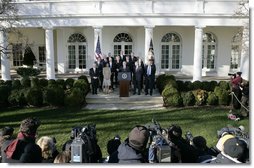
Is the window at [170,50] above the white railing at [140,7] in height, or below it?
below

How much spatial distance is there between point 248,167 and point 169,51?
2104cm

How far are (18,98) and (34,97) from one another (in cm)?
84

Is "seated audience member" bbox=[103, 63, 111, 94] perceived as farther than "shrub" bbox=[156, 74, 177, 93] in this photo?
No

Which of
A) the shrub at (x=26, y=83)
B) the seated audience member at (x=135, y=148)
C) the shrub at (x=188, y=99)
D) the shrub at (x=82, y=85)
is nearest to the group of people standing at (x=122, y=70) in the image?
the shrub at (x=82, y=85)

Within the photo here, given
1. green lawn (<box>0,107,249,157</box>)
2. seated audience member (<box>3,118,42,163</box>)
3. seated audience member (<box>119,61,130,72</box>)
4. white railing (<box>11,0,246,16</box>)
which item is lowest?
green lawn (<box>0,107,249,157</box>)

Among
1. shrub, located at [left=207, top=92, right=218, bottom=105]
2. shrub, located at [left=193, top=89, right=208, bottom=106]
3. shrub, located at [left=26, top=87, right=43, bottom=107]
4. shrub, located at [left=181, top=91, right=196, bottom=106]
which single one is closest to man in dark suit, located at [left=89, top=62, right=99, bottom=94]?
shrub, located at [left=26, top=87, right=43, bottom=107]

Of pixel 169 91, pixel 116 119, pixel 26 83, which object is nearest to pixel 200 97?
pixel 169 91

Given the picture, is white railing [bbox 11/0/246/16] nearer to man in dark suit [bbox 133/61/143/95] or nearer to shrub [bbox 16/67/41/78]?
shrub [bbox 16/67/41/78]

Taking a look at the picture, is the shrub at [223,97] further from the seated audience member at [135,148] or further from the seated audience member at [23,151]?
the seated audience member at [23,151]

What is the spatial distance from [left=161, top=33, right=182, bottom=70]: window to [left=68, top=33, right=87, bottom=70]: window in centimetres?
564

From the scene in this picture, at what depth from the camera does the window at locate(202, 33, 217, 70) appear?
24703 mm

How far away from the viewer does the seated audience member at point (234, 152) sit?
4.39 meters

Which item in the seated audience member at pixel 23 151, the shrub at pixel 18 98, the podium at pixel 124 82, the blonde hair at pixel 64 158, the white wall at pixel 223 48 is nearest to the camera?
the seated audience member at pixel 23 151

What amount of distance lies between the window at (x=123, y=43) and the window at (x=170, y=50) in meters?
2.37
